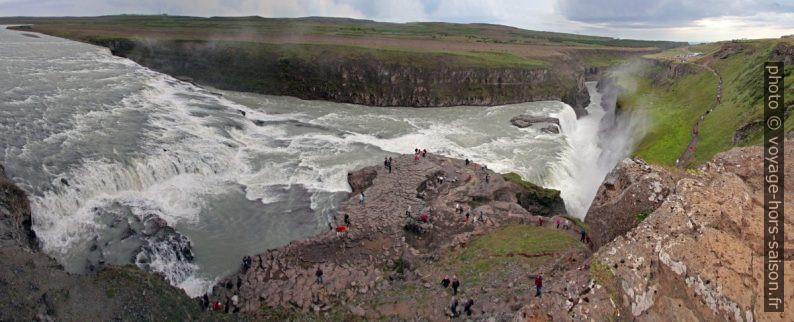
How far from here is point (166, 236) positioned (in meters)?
26.1

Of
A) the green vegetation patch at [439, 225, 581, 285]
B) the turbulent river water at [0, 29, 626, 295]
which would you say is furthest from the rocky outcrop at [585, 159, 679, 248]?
the turbulent river water at [0, 29, 626, 295]

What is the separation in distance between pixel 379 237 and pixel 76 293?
1427 cm

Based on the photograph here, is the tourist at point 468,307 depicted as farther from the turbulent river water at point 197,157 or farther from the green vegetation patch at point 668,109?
the green vegetation patch at point 668,109

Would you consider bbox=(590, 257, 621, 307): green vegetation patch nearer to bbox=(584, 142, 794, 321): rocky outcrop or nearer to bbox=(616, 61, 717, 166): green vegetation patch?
bbox=(584, 142, 794, 321): rocky outcrop

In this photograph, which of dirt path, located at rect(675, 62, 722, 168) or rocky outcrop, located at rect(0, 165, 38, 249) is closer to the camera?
rocky outcrop, located at rect(0, 165, 38, 249)

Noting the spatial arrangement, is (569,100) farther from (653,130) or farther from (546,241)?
(546,241)

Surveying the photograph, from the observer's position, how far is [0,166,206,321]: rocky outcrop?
634 inches

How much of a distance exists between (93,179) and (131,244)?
23.7 ft

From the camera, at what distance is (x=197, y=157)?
37219 mm

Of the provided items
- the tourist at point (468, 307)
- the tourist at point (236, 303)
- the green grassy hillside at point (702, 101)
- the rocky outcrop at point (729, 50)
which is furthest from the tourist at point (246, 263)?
the rocky outcrop at point (729, 50)

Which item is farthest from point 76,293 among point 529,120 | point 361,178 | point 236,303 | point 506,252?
point 529,120

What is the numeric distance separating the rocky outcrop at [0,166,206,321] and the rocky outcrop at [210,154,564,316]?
367cm

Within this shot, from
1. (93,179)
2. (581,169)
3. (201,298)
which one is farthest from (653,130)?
(93,179)

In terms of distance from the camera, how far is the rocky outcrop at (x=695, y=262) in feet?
34.5
